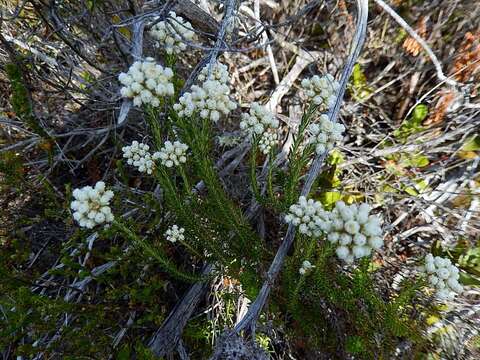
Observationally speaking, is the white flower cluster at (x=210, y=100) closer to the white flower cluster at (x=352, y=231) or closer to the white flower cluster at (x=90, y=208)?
the white flower cluster at (x=90, y=208)

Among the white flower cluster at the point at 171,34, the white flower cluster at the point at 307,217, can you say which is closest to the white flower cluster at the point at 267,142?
the white flower cluster at the point at 307,217

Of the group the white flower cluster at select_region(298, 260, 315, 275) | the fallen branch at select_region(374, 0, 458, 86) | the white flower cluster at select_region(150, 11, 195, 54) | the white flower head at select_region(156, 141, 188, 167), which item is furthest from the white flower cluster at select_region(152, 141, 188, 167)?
the fallen branch at select_region(374, 0, 458, 86)

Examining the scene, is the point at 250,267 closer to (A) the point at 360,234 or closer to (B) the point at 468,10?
(A) the point at 360,234

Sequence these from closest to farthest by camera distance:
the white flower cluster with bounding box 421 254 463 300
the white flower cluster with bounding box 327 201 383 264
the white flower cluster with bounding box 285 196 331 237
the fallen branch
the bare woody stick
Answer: the white flower cluster with bounding box 327 201 383 264, the white flower cluster with bounding box 421 254 463 300, the white flower cluster with bounding box 285 196 331 237, the bare woody stick, the fallen branch

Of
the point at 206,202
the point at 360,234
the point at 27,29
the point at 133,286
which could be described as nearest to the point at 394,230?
the point at 206,202

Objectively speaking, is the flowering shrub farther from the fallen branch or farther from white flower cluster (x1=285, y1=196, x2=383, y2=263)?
the fallen branch

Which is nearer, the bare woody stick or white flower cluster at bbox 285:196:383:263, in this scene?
white flower cluster at bbox 285:196:383:263
